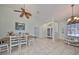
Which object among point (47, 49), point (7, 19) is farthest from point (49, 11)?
point (7, 19)

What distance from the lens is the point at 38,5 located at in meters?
3.69

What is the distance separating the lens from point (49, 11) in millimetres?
3771

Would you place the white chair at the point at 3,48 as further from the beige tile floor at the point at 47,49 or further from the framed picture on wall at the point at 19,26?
the framed picture on wall at the point at 19,26

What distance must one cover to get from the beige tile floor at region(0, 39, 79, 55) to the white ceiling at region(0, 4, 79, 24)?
619 millimetres

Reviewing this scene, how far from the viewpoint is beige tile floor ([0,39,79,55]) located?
3674 millimetres

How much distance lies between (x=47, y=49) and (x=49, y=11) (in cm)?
107

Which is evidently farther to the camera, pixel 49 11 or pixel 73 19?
pixel 49 11

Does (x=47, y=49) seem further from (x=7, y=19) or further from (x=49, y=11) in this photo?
(x=7, y=19)

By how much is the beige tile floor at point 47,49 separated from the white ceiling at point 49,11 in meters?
0.62

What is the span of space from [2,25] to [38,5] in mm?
1130

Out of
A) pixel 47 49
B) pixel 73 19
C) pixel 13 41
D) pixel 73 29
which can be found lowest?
pixel 47 49

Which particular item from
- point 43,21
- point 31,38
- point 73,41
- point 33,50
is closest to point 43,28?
point 43,21

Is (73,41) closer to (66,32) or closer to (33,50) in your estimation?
(66,32)

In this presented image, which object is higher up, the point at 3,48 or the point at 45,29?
the point at 45,29
